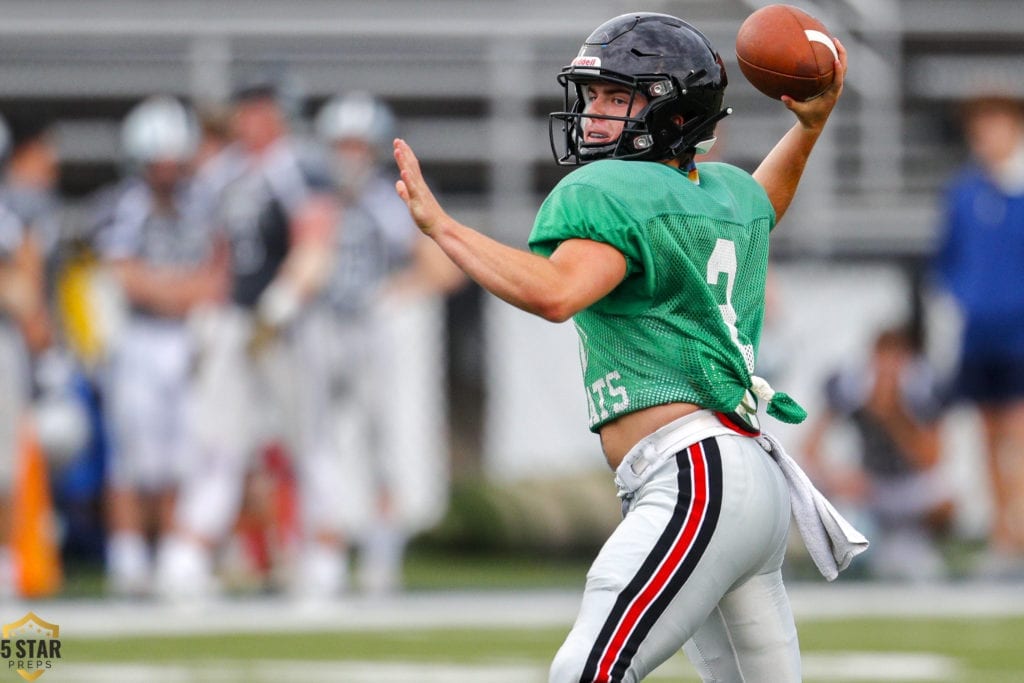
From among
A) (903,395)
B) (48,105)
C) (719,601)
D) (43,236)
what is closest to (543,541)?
(903,395)

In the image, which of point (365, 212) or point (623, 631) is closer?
point (623, 631)

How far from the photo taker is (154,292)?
910 cm

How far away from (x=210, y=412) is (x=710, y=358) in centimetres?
527

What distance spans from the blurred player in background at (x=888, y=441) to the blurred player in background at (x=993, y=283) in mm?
586

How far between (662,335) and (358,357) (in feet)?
17.7

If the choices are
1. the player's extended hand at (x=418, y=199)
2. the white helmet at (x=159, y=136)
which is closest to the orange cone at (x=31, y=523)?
the white helmet at (x=159, y=136)

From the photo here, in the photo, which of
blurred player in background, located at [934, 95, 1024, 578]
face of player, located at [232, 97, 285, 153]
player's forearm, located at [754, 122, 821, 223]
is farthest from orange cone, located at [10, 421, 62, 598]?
Result: player's forearm, located at [754, 122, 821, 223]

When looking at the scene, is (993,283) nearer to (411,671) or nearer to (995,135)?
(995,135)

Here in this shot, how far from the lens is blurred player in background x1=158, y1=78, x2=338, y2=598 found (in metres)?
8.38

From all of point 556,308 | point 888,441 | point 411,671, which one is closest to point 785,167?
point 556,308

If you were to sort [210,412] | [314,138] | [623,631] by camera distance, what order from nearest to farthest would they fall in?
[623,631]
[210,412]
[314,138]

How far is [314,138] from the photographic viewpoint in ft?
40.2

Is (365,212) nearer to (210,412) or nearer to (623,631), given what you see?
(210,412)

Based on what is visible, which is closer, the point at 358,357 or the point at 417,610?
the point at 417,610
